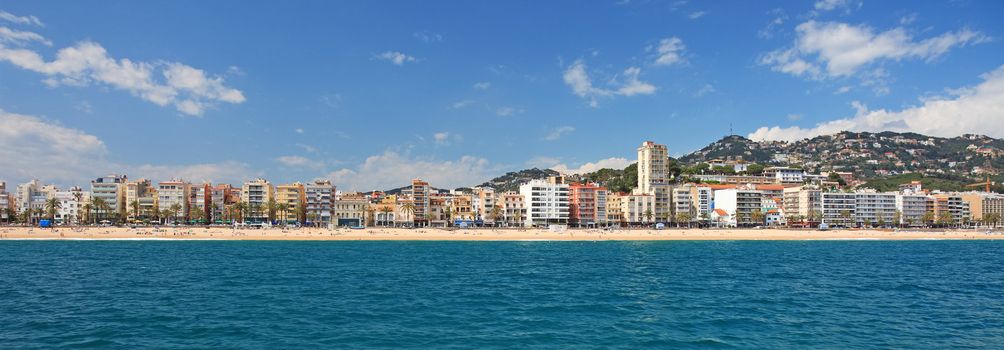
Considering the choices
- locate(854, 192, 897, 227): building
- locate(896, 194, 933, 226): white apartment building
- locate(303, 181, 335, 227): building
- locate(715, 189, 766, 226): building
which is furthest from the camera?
locate(896, 194, 933, 226): white apartment building

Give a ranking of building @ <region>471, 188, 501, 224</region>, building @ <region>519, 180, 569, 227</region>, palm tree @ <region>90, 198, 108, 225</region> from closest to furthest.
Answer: palm tree @ <region>90, 198, 108, 225</region> → building @ <region>519, 180, 569, 227</region> → building @ <region>471, 188, 501, 224</region>

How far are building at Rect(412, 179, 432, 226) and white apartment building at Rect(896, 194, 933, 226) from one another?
87897 millimetres

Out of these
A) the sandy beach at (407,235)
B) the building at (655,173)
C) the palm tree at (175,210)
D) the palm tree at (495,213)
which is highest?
the building at (655,173)

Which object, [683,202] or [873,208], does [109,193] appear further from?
[873,208]

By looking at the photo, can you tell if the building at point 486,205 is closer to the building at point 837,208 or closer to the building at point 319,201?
the building at point 319,201

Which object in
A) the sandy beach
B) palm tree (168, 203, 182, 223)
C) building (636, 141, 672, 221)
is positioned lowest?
the sandy beach

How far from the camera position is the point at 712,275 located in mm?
35844

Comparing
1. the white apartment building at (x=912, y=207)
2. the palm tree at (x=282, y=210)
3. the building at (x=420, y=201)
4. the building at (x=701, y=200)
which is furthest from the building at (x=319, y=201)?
the white apartment building at (x=912, y=207)

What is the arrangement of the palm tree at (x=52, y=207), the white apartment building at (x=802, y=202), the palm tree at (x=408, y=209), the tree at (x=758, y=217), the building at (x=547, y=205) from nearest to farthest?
the palm tree at (x=52, y=207)
the building at (x=547, y=205)
the palm tree at (x=408, y=209)
the tree at (x=758, y=217)
the white apartment building at (x=802, y=202)

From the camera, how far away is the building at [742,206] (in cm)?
12112

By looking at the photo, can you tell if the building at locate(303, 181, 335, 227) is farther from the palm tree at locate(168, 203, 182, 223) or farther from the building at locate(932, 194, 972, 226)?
the building at locate(932, 194, 972, 226)

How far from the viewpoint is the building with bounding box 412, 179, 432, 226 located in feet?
383

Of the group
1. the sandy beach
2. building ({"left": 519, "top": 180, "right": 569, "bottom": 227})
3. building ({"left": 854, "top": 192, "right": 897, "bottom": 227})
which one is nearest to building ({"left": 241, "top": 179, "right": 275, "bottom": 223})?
the sandy beach

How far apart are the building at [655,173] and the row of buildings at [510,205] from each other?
0.19m
